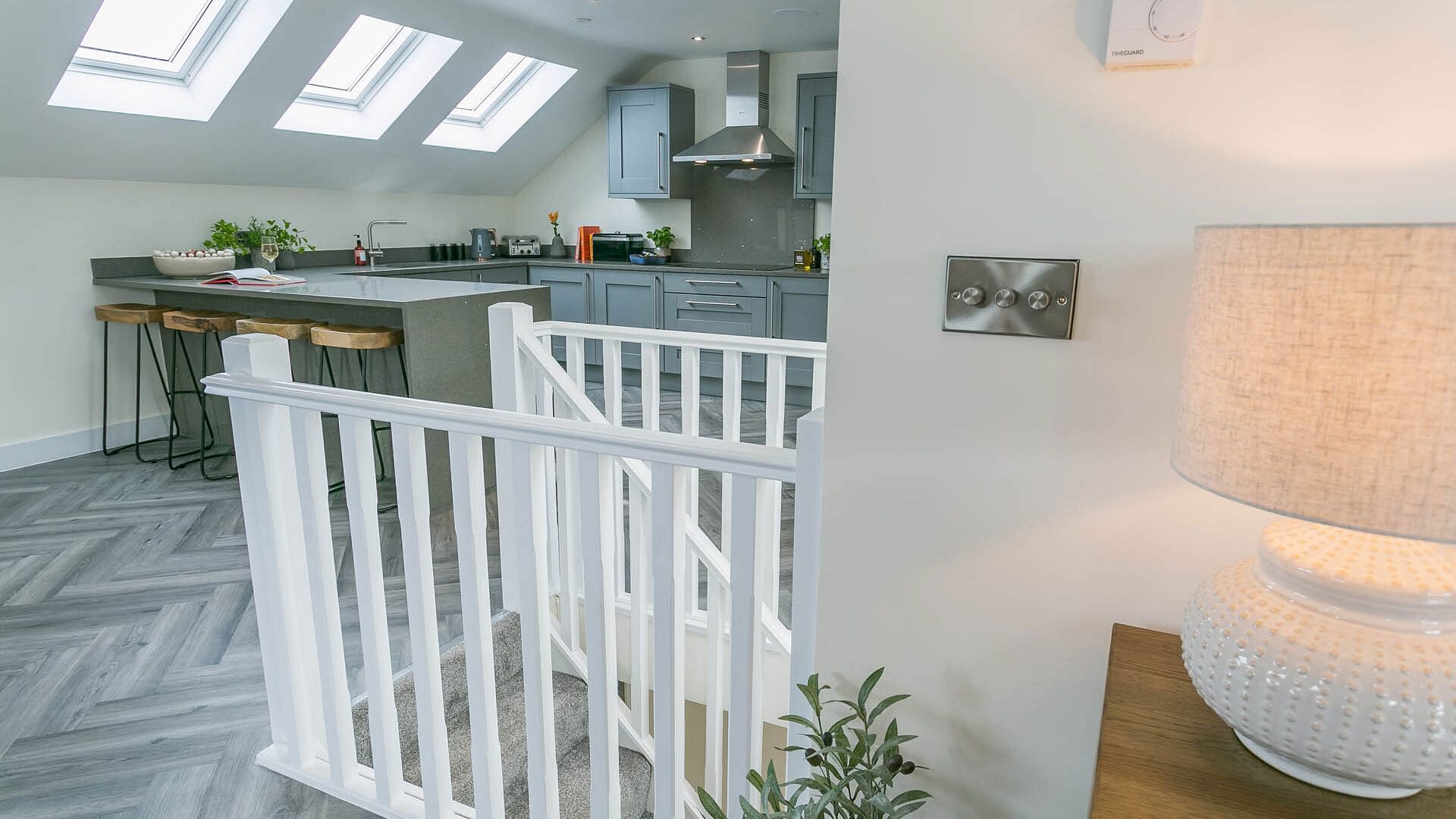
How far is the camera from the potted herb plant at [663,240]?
6.63m

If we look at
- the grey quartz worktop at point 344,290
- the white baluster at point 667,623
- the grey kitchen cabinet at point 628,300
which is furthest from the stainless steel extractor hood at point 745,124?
the white baluster at point 667,623

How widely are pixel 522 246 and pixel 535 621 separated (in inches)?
233

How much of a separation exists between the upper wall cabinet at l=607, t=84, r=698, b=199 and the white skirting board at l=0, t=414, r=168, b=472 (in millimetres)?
3472

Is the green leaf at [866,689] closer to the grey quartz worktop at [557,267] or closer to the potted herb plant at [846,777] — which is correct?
the potted herb plant at [846,777]

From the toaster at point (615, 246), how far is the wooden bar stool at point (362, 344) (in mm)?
2849

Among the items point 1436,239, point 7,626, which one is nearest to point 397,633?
point 7,626

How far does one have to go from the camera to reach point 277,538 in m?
1.81

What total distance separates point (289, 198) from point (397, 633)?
12.9 feet

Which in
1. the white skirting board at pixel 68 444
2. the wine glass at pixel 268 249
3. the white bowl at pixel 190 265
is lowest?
the white skirting board at pixel 68 444

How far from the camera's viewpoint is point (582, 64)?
6.15 meters

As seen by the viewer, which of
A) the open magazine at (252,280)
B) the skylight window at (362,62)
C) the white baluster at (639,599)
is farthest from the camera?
the skylight window at (362,62)

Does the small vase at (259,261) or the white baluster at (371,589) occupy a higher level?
the small vase at (259,261)

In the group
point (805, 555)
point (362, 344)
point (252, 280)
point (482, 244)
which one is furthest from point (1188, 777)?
point (482, 244)

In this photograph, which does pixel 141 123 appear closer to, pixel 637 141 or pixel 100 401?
pixel 100 401
